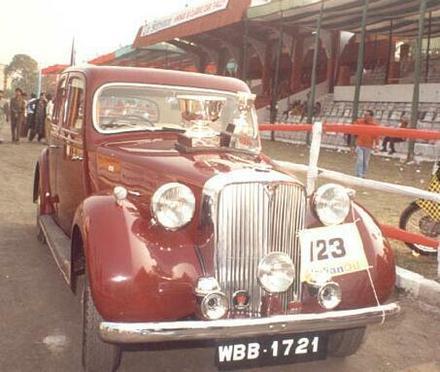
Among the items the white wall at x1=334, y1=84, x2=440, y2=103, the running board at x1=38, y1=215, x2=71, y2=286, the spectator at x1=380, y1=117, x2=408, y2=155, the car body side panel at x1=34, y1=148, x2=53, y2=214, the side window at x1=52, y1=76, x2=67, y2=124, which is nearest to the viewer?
the running board at x1=38, y1=215, x2=71, y2=286

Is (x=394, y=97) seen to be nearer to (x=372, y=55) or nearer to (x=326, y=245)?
(x=372, y=55)

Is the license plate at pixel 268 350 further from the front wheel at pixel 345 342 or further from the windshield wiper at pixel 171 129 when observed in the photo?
the windshield wiper at pixel 171 129

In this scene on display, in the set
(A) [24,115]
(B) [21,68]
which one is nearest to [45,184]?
(A) [24,115]

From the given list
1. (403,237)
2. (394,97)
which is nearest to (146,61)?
(394,97)

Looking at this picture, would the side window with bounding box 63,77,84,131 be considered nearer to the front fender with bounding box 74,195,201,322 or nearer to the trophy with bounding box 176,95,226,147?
the trophy with bounding box 176,95,226,147

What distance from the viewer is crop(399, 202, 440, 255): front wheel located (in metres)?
5.33

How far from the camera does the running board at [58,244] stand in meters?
3.46

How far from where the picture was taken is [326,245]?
291 cm

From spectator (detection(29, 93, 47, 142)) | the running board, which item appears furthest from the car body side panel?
spectator (detection(29, 93, 47, 142))

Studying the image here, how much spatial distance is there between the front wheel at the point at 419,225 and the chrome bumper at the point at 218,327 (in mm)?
2908

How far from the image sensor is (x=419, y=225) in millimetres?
5508

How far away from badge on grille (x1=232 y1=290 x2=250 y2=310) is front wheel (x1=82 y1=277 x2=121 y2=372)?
2.21 feet

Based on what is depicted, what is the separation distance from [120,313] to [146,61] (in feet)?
166

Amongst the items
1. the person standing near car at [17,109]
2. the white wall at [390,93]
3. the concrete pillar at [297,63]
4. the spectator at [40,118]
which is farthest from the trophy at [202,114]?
the concrete pillar at [297,63]
